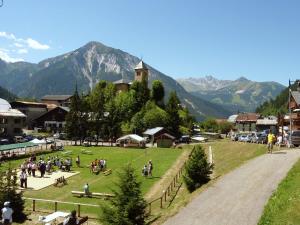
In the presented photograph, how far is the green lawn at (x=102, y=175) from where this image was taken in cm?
3669

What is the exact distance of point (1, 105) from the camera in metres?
108

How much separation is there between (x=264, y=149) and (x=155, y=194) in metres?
15.4

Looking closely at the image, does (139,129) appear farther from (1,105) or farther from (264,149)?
(264,149)

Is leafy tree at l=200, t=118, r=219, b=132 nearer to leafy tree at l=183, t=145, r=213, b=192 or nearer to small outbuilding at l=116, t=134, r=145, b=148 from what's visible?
small outbuilding at l=116, t=134, r=145, b=148

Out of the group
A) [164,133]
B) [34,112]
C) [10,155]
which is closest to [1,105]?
[34,112]

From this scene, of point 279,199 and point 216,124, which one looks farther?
point 216,124

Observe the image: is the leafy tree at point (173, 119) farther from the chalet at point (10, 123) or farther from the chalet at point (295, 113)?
the chalet at point (10, 123)

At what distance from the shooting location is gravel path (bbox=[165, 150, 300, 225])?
21672 mm

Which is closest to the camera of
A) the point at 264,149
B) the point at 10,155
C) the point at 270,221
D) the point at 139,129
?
the point at 270,221

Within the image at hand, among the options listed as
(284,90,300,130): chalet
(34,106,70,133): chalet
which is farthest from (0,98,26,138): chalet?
(284,90,300,130): chalet

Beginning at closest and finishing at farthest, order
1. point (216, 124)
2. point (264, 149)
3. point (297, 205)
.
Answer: point (297, 205)
point (264, 149)
point (216, 124)

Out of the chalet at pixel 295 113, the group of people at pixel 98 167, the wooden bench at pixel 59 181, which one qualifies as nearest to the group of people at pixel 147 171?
the group of people at pixel 98 167

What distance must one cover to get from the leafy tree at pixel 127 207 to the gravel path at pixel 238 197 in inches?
64.7

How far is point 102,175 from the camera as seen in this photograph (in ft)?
153
